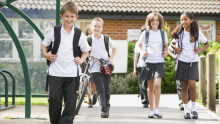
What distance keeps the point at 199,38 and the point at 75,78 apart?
9.26ft

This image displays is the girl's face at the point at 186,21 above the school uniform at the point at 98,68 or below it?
above

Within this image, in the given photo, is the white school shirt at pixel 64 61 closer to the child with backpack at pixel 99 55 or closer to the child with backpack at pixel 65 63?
the child with backpack at pixel 65 63

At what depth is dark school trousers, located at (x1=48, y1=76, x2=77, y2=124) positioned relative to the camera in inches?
168

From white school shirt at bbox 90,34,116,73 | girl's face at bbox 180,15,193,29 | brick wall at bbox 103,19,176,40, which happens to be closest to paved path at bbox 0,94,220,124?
white school shirt at bbox 90,34,116,73

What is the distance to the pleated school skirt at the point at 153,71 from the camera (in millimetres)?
6043

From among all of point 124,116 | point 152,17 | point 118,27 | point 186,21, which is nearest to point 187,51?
point 186,21

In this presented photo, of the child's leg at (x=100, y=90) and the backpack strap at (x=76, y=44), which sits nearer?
the backpack strap at (x=76, y=44)

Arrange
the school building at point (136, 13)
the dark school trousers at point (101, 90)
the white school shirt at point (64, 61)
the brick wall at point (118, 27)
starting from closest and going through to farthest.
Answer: the white school shirt at point (64, 61)
the dark school trousers at point (101, 90)
the school building at point (136, 13)
the brick wall at point (118, 27)

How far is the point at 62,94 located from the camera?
4.39 m

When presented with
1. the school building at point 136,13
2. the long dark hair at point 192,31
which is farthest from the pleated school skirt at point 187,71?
the school building at point 136,13

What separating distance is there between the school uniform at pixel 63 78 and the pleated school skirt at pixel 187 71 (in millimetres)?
2398

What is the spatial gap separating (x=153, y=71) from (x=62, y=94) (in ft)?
7.21

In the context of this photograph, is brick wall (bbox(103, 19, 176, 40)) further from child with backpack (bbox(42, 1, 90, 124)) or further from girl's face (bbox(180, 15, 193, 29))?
child with backpack (bbox(42, 1, 90, 124))

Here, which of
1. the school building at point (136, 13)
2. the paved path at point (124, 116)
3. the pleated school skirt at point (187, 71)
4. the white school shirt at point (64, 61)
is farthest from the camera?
the school building at point (136, 13)
